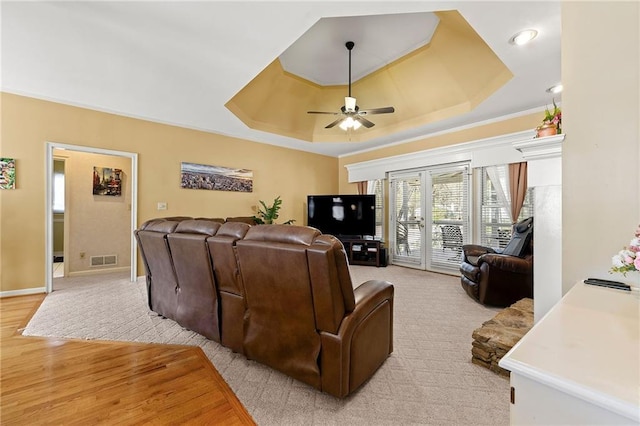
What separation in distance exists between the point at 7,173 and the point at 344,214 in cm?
532

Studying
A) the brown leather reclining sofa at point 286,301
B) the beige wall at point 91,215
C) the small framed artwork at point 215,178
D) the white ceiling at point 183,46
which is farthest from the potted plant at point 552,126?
the beige wall at point 91,215

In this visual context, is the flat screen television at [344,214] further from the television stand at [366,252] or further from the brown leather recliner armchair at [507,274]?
the brown leather recliner armchair at [507,274]

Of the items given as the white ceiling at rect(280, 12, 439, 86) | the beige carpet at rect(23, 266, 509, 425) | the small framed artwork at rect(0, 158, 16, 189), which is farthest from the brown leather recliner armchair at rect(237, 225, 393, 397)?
the small framed artwork at rect(0, 158, 16, 189)

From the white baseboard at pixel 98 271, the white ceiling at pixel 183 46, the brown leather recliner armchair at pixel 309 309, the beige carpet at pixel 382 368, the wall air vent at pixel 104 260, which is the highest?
the white ceiling at pixel 183 46

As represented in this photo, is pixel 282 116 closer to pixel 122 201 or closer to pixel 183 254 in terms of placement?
pixel 122 201

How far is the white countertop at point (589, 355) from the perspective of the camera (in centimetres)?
50

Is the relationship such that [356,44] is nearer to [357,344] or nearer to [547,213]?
[547,213]

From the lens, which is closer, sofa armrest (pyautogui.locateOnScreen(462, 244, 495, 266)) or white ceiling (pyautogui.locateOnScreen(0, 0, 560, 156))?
white ceiling (pyautogui.locateOnScreen(0, 0, 560, 156))

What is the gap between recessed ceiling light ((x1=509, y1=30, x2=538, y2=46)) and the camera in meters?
2.35

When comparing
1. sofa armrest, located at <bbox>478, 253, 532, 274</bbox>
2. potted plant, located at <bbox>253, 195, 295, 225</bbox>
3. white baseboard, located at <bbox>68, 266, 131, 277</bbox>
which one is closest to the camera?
sofa armrest, located at <bbox>478, 253, 532, 274</bbox>

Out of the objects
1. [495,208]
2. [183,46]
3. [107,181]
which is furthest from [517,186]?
[107,181]

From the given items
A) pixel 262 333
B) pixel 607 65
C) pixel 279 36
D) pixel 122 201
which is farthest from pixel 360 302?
pixel 122 201

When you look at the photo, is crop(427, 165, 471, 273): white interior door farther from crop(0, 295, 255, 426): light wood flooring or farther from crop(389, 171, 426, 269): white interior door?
crop(0, 295, 255, 426): light wood flooring

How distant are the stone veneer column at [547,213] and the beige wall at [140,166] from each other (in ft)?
16.2
